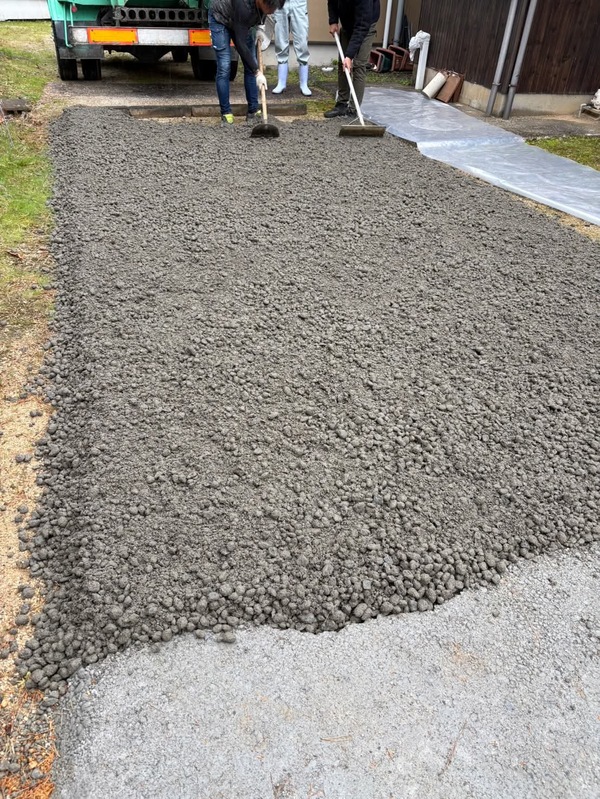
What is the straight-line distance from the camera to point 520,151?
20.9ft

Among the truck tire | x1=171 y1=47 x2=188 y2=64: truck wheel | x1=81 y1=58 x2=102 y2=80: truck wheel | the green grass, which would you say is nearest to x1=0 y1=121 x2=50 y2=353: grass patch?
the green grass

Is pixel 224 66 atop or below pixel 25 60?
atop

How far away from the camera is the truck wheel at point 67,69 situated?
27.5 feet

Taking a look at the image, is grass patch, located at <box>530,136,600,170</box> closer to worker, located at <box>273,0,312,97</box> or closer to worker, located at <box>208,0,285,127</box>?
worker, located at <box>208,0,285,127</box>

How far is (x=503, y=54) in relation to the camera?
7.52 meters

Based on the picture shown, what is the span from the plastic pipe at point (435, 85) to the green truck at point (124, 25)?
274 centimetres

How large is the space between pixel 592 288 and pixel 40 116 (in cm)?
609

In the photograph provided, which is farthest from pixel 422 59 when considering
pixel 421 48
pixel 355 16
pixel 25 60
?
pixel 25 60

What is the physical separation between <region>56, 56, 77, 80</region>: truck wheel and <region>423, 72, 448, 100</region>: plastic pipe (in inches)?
195

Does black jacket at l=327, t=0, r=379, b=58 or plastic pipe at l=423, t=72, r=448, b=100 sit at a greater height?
black jacket at l=327, t=0, r=379, b=58

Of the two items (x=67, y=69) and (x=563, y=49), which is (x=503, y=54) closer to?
(x=563, y=49)

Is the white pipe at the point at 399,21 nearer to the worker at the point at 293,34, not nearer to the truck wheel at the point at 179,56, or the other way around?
the worker at the point at 293,34

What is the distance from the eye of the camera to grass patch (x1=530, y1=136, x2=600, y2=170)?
628 cm

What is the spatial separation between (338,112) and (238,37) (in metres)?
1.61
